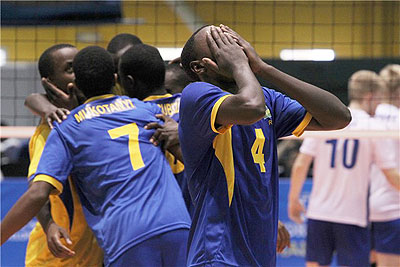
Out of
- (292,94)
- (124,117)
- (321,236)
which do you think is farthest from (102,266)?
(321,236)

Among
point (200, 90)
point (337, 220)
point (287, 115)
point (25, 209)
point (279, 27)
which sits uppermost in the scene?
point (279, 27)

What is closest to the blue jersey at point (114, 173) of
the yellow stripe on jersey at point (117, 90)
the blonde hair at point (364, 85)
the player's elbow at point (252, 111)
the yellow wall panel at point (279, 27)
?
the yellow stripe on jersey at point (117, 90)

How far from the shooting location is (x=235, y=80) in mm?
2334

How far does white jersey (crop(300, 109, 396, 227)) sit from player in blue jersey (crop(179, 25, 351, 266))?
2952 mm

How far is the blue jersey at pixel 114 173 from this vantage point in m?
2.99

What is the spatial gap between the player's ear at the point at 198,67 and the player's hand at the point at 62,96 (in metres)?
1.08

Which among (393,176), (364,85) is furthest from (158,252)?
(364,85)

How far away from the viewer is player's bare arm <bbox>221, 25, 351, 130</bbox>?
2426mm

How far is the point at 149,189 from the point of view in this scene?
3.06m

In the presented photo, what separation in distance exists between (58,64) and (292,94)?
4.83ft

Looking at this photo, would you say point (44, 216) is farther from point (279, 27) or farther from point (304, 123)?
point (279, 27)

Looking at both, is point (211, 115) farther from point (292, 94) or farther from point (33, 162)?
point (33, 162)

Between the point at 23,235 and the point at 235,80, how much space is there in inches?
161

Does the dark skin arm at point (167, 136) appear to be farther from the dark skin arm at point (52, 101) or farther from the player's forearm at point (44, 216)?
the player's forearm at point (44, 216)
